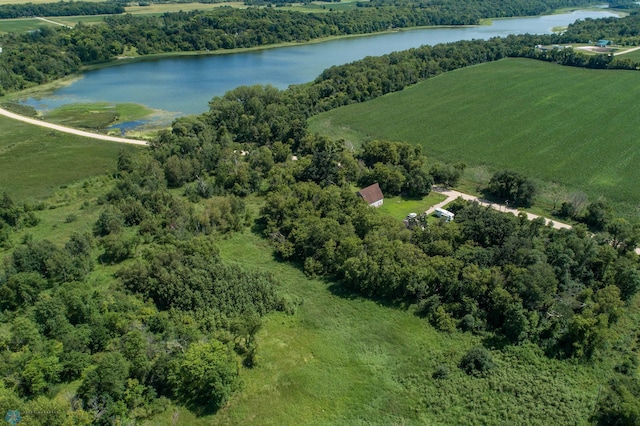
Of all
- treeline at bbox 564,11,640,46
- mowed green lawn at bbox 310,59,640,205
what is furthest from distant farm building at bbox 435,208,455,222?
treeline at bbox 564,11,640,46

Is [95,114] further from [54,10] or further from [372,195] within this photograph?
[54,10]

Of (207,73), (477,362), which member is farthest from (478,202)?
(207,73)

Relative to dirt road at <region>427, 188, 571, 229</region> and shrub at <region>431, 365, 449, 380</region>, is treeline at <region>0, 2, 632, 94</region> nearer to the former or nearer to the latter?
dirt road at <region>427, 188, 571, 229</region>

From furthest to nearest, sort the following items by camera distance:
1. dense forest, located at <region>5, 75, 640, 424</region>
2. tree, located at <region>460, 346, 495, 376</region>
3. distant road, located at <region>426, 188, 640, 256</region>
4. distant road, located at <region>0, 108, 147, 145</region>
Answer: distant road, located at <region>0, 108, 147, 145</region> < distant road, located at <region>426, 188, 640, 256</region> < tree, located at <region>460, 346, 495, 376</region> < dense forest, located at <region>5, 75, 640, 424</region>

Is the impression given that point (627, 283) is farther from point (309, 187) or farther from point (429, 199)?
point (309, 187)

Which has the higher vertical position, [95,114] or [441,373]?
[95,114]

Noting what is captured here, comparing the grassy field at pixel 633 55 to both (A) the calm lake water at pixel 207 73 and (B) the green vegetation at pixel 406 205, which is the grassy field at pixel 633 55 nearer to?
(A) the calm lake water at pixel 207 73

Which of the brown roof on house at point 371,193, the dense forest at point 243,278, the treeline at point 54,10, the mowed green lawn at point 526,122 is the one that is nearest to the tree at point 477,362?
the dense forest at point 243,278
